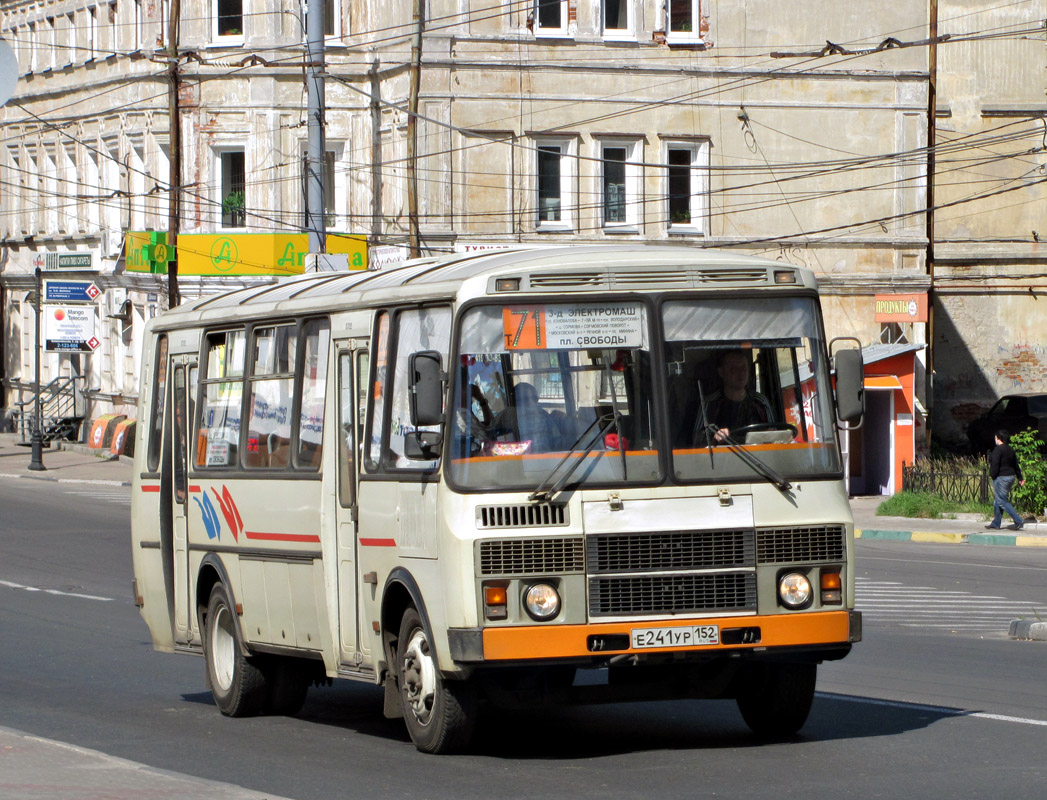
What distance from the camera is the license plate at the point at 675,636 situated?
896cm

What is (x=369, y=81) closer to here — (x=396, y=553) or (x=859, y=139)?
(x=859, y=139)

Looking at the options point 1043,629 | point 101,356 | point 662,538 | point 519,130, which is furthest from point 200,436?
point 101,356

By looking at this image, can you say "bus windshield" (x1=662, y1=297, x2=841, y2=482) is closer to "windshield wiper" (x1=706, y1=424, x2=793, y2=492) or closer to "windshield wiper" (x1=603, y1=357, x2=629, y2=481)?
"windshield wiper" (x1=706, y1=424, x2=793, y2=492)

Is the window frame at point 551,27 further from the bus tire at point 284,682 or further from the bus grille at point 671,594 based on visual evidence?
the bus grille at point 671,594

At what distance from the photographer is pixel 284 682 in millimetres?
11930

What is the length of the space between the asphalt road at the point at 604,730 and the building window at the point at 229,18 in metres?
26.5

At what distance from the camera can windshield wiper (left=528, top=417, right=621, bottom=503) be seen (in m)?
8.95

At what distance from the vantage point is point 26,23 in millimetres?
52000

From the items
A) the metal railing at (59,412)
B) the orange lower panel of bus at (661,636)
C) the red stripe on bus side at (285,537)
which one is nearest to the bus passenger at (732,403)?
the orange lower panel of bus at (661,636)

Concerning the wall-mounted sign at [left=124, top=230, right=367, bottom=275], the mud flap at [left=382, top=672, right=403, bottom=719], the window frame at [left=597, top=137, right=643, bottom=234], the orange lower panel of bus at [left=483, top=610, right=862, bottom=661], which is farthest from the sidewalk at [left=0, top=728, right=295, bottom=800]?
the wall-mounted sign at [left=124, top=230, right=367, bottom=275]

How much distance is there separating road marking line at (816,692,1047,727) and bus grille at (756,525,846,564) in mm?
1878

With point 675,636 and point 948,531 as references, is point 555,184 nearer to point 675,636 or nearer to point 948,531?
point 948,531

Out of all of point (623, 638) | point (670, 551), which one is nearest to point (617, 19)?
point (670, 551)

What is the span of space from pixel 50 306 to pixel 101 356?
4.52 meters
